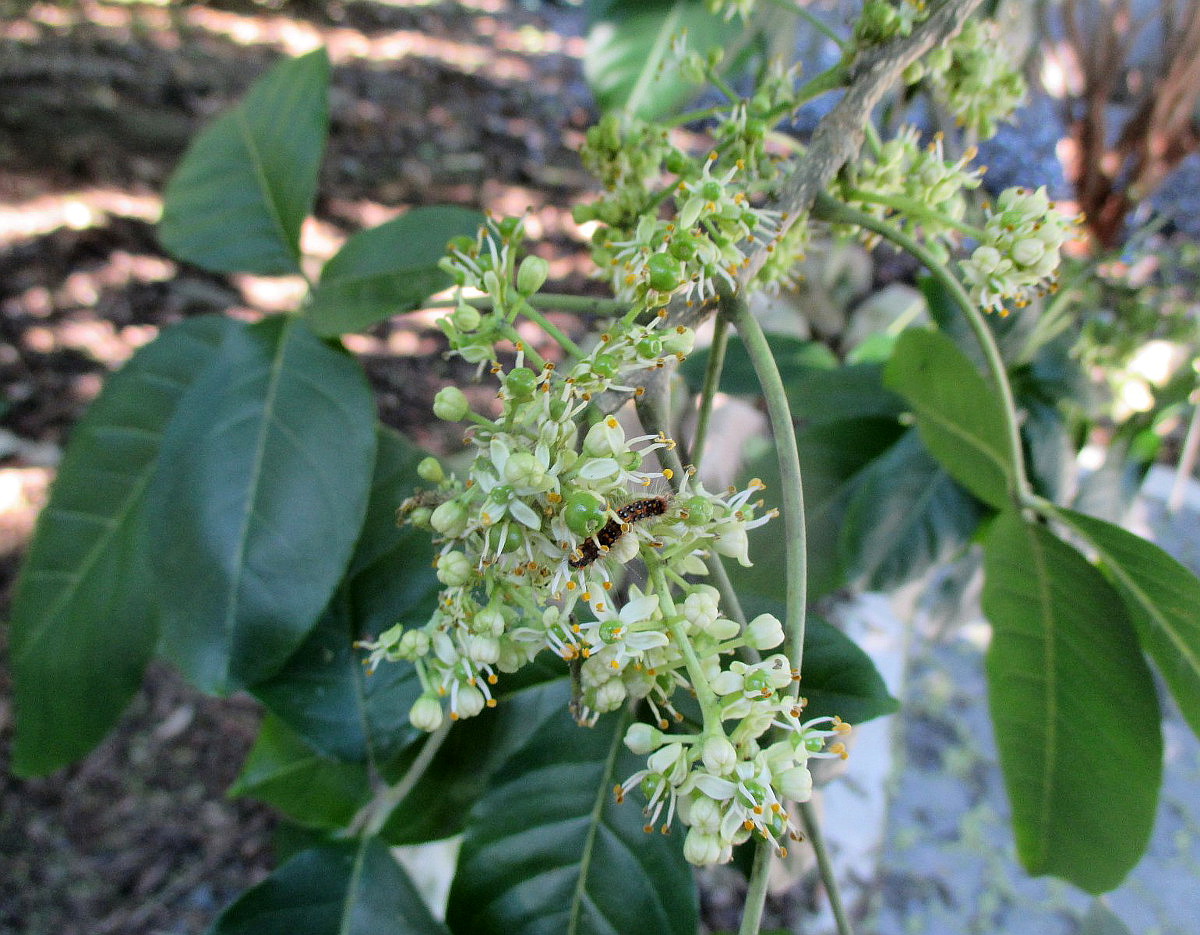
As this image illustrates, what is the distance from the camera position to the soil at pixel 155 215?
66.7 inches

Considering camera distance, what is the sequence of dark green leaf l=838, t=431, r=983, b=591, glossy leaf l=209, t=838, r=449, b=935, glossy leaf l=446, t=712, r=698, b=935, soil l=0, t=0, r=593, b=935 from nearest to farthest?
glossy leaf l=446, t=712, r=698, b=935, glossy leaf l=209, t=838, r=449, b=935, dark green leaf l=838, t=431, r=983, b=591, soil l=0, t=0, r=593, b=935

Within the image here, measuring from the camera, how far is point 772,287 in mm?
644

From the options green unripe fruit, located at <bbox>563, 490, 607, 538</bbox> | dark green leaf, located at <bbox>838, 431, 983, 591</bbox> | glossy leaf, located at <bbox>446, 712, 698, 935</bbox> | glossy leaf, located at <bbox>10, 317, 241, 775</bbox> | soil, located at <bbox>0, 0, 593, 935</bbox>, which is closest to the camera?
green unripe fruit, located at <bbox>563, 490, 607, 538</bbox>

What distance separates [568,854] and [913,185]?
52 centimetres

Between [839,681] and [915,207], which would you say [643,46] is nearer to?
[915,207]

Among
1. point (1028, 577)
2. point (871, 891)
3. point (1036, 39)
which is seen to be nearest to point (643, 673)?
point (1028, 577)

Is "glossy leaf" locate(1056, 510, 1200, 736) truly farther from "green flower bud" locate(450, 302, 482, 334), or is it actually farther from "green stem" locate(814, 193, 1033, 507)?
"green flower bud" locate(450, 302, 482, 334)

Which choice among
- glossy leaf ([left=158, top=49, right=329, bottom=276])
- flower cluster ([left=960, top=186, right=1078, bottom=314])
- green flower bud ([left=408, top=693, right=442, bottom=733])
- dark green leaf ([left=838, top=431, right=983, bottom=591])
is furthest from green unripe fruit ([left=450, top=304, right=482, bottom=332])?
dark green leaf ([left=838, top=431, right=983, bottom=591])

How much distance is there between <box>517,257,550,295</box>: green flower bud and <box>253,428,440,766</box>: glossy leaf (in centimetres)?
32

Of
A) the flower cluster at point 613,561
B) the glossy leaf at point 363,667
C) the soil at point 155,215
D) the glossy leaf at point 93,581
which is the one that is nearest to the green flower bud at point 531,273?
the flower cluster at point 613,561

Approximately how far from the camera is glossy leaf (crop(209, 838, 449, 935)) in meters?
0.72

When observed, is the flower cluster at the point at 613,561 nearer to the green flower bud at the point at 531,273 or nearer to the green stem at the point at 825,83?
the green flower bud at the point at 531,273

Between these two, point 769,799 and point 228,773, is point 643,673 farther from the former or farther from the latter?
point 228,773

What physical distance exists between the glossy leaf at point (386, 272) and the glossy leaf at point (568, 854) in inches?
14.8
